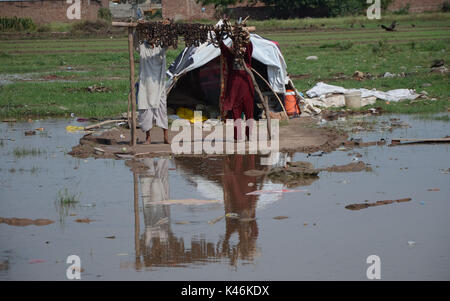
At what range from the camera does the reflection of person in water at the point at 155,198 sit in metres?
6.22

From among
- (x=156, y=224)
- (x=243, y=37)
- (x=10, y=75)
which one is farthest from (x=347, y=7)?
(x=156, y=224)

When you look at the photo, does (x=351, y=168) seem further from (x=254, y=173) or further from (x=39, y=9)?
(x=39, y=9)

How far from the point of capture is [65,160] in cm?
984

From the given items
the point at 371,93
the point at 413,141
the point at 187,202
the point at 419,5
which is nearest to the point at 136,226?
the point at 187,202

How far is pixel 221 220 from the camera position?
21.7ft

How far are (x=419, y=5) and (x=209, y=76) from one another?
134 feet

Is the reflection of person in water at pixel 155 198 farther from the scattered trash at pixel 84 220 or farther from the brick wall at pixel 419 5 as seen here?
the brick wall at pixel 419 5

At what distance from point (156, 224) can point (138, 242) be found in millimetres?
551

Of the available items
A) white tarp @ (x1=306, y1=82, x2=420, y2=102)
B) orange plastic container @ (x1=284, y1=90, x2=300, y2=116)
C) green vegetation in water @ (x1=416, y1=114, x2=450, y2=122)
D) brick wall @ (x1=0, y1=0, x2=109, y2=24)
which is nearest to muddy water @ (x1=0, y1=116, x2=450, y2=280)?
green vegetation in water @ (x1=416, y1=114, x2=450, y2=122)

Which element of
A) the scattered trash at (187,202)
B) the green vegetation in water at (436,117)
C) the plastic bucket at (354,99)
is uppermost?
the plastic bucket at (354,99)

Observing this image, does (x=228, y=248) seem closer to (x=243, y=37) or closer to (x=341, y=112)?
(x=243, y=37)

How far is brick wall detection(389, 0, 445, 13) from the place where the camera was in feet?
168

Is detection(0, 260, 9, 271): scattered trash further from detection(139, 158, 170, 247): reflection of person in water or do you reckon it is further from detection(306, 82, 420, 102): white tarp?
detection(306, 82, 420, 102): white tarp

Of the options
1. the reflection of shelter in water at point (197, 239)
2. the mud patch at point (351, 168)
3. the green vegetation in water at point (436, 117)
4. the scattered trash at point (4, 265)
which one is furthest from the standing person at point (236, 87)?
the scattered trash at point (4, 265)
